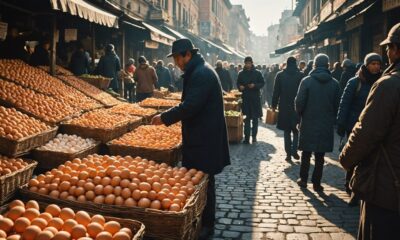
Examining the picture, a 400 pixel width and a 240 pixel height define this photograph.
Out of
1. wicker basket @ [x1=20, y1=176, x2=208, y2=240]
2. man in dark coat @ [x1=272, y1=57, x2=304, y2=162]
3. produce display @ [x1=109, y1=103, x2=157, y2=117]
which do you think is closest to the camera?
wicker basket @ [x1=20, y1=176, x2=208, y2=240]

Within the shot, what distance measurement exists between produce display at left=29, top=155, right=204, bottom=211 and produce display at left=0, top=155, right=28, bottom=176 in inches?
26.2

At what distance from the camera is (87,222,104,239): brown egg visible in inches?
125

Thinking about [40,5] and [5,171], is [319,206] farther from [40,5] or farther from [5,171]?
[40,5]

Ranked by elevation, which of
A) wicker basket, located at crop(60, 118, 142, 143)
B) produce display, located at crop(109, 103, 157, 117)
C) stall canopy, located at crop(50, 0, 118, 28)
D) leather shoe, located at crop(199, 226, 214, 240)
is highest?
stall canopy, located at crop(50, 0, 118, 28)

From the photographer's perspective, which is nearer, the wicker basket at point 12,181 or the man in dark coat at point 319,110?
the wicker basket at point 12,181

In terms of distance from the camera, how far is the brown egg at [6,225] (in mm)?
3131

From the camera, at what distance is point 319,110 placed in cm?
704

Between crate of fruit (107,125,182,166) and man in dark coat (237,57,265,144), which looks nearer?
crate of fruit (107,125,182,166)

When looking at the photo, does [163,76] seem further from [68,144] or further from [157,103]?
[68,144]

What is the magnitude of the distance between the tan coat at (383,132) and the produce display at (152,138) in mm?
3996

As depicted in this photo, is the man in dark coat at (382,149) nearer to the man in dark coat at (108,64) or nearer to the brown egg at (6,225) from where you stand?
the brown egg at (6,225)

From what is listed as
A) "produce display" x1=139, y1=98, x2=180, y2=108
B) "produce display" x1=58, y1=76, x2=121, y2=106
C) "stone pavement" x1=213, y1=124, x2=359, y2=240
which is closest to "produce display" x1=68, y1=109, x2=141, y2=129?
"produce display" x1=58, y1=76, x2=121, y2=106

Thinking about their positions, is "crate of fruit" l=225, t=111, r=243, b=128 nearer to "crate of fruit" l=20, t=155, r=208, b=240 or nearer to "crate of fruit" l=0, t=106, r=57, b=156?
"crate of fruit" l=0, t=106, r=57, b=156

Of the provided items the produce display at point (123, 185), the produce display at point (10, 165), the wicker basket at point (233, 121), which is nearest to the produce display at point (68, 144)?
the produce display at point (10, 165)
